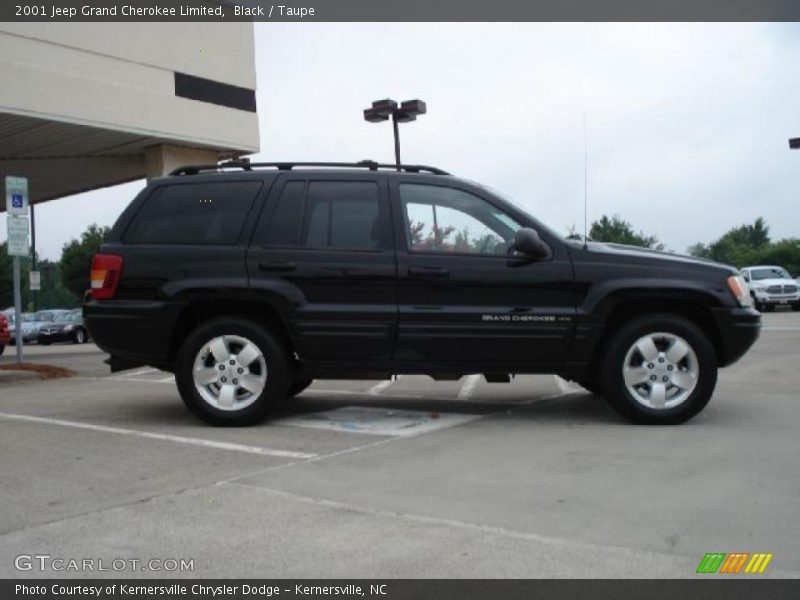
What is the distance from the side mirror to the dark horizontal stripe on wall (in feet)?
50.0

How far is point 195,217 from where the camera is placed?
6.47m

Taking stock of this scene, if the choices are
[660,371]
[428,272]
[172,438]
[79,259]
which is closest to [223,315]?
[172,438]

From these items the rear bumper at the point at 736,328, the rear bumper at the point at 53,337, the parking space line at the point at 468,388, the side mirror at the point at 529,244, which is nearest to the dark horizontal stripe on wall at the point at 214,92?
the parking space line at the point at 468,388

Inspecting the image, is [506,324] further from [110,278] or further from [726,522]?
[110,278]

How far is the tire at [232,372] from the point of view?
621 centimetres

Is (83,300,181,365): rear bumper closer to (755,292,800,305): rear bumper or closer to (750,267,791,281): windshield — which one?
(755,292,800,305): rear bumper

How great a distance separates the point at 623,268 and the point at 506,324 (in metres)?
1.02

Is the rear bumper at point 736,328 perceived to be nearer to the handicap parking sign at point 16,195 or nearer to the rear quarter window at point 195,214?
the rear quarter window at point 195,214

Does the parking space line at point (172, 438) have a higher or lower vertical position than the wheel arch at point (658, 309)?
lower

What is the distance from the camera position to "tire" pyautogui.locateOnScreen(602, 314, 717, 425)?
240 inches

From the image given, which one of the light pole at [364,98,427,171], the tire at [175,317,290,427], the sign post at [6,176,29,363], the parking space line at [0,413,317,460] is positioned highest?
the light pole at [364,98,427,171]

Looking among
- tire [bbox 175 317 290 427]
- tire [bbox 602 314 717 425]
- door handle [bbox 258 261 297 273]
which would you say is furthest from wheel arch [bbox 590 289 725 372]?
tire [bbox 175 317 290 427]

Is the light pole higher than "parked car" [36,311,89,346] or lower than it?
higher
